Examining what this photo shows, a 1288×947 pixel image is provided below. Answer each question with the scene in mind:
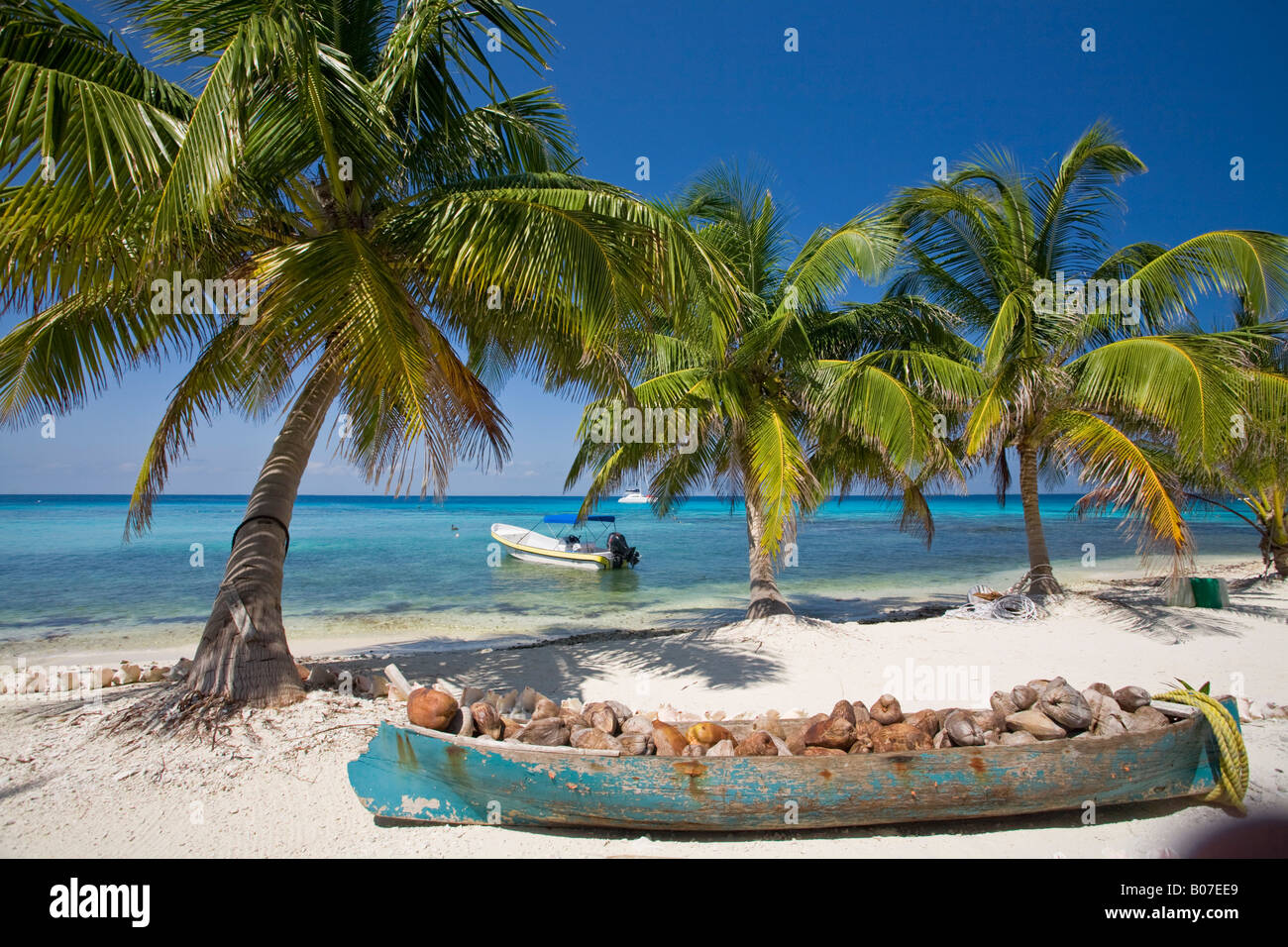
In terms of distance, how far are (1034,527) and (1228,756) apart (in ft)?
29.5

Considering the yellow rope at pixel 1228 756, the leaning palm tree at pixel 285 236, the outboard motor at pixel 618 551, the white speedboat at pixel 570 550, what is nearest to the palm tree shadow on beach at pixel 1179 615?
the yellow rope at pixel 1228 756

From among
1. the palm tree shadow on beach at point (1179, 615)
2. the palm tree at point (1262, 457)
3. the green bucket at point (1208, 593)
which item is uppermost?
the palm tree at point (1262, 457)

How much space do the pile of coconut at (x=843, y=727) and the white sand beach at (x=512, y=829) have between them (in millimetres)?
482

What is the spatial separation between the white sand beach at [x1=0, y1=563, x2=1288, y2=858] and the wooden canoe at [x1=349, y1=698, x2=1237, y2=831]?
158 mm

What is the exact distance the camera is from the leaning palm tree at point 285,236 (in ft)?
14.0

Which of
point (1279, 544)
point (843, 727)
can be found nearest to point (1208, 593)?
point (1279, 544)

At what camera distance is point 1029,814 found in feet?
12.9

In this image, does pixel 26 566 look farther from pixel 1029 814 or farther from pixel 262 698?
pixel 1029 814

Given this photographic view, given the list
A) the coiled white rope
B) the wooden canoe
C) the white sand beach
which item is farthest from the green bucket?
the wooden canoe

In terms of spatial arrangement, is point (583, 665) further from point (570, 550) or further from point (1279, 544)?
point (1279, 544)

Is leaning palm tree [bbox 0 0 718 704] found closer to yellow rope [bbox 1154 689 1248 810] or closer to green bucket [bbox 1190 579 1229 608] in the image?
yellow rope [bbox 1154 689 1248 810]

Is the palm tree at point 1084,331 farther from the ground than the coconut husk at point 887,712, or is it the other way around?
the palm tree at point 1084,331

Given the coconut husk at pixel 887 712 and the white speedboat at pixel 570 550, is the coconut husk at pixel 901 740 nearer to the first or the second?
the coconut husk at pixel 887 712
